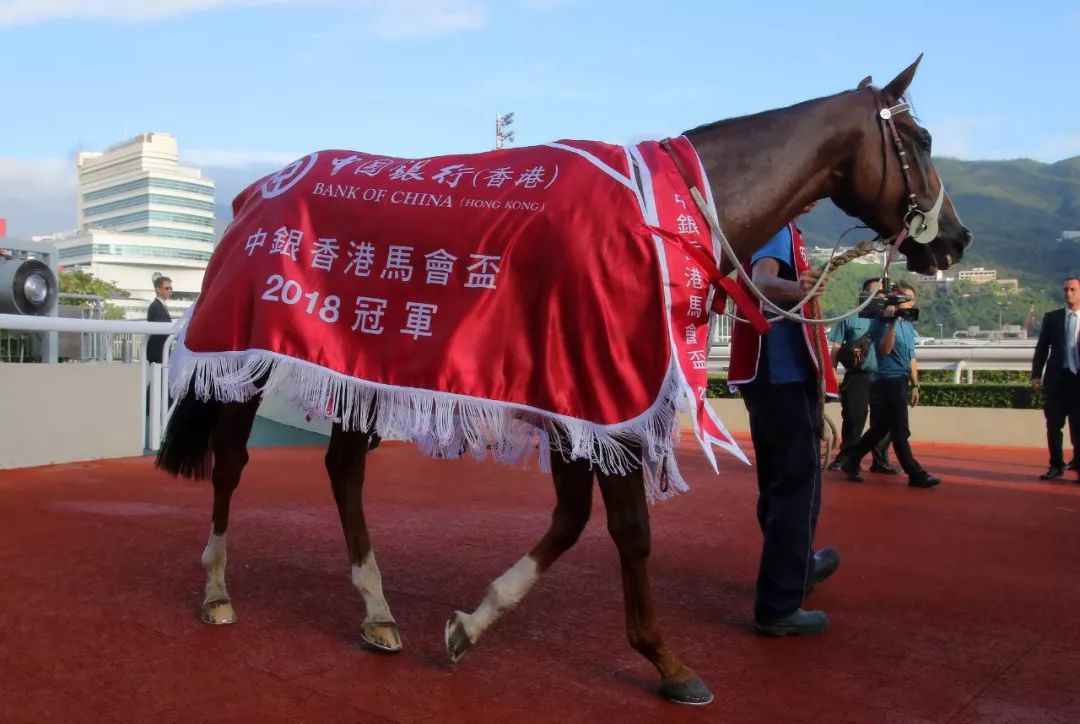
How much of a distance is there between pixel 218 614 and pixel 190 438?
2.74 ft

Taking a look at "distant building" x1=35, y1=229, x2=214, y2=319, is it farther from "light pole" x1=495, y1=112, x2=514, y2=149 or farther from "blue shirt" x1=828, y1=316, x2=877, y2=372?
"blue shirt" x1=828, y1=316, x2=877, y2=372

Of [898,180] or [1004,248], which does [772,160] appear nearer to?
[898,180]

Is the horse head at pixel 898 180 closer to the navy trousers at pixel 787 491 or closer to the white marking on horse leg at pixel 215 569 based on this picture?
the navy trousers at pixel 787 491

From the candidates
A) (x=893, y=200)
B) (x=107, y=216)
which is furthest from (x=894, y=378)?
(x=107, y=216)

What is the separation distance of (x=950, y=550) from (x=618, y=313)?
10.5 feet

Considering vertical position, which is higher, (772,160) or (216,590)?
(772,160)

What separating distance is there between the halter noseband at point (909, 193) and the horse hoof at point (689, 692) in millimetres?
1660

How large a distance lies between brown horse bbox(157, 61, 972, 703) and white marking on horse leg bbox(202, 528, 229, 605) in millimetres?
20

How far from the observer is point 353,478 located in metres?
3.52

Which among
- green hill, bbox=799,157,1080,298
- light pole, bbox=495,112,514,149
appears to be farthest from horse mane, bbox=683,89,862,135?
green hill, bbox=799,157,1080,298

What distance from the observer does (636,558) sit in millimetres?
2896

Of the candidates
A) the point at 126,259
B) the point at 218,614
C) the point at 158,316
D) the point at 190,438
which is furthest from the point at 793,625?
the point at 126,259

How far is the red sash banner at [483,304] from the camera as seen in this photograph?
9.24 feet

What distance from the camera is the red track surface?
9.02ft
